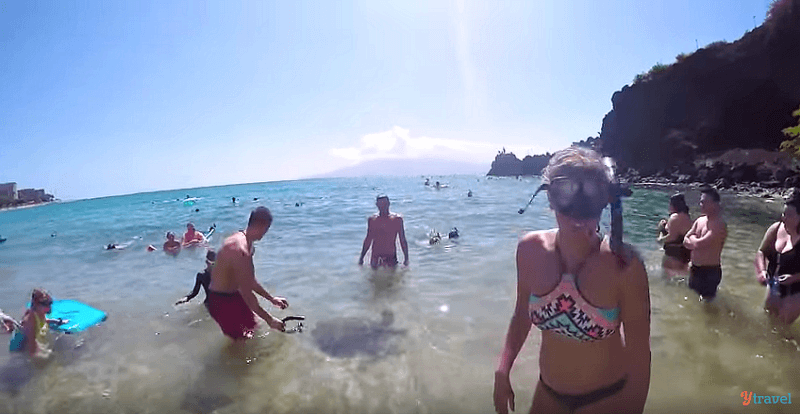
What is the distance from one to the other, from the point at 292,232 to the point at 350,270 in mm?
8437

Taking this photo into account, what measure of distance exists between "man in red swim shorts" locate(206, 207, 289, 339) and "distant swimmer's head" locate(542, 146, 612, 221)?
3526 mm

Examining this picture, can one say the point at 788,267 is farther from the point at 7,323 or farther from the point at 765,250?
the point at 7,323

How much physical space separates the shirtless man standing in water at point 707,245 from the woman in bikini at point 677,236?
129cm

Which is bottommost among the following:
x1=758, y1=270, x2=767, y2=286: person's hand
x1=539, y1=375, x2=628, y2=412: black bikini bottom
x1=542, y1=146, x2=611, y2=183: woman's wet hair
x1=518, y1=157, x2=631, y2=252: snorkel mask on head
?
x1=758, y1=270, x2=767, y2=286: person's hand

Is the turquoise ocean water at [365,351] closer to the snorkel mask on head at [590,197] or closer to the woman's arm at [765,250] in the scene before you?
the woman's arm at [765,250]

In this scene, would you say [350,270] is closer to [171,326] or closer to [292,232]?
[171,326]

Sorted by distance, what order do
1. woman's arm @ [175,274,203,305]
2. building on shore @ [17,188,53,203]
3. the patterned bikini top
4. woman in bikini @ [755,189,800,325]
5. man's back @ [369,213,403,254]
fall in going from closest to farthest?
the patterned bikini top, woman in bikini @ [755,189,800,325], woman's arm @ [175,274,203,305], man's back @ [369,213,403,254], building on shore @ [17,188,53,203]

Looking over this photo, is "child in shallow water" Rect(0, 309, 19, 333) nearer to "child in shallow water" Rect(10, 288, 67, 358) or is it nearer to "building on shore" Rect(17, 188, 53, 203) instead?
"child in shallow water" Rect(10, 288, 67, 358)

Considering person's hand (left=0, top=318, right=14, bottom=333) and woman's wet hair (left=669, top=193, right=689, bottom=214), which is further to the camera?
woman's wet hair (left=669, top=193, right=689, bottom=214)

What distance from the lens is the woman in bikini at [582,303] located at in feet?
6.36

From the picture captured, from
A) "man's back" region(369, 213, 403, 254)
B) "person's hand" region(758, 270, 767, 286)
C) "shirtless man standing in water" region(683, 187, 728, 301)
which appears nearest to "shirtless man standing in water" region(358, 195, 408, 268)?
"man's back" region(369, 213, 403, 254)

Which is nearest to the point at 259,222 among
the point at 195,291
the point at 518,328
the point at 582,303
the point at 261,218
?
the point at 261,218

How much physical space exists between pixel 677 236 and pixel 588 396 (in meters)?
6.68

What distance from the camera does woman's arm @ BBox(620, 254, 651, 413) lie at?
1922mm
